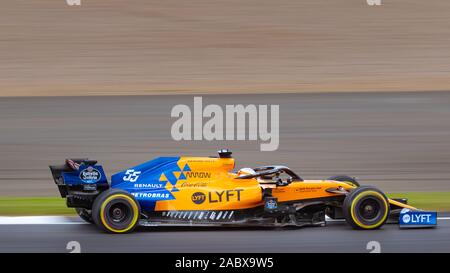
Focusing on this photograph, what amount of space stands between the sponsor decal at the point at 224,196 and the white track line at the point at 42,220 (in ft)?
5.34

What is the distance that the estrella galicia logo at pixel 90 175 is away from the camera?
9953 millimetres

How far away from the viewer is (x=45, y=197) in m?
13.9

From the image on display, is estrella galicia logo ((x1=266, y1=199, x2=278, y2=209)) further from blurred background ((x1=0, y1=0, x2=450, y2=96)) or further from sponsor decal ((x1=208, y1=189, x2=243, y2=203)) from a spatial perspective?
blurred background ((x1=0, y1=0, x2=450, y2=96))

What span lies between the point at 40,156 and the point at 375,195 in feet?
31.6

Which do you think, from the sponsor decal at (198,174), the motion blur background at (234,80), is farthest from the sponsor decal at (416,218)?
the motion blur background at (234,80)

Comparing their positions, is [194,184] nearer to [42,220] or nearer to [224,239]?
[224,239]

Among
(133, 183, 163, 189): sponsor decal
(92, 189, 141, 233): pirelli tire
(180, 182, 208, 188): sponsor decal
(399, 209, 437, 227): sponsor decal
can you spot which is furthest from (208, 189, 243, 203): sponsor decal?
(399, 209, 437, 227): sponsor decal

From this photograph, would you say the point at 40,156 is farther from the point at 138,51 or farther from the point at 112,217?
the point at 138,51

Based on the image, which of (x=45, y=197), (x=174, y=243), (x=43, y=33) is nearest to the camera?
(x=174, y=243)

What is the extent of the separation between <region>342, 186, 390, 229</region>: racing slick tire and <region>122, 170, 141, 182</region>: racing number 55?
2.56 meters

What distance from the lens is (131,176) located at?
10.2 metres

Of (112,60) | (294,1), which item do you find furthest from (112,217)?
(294,1)

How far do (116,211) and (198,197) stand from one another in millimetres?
1001

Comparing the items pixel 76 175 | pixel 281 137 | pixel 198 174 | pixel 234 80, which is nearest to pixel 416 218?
pixel 198 174
